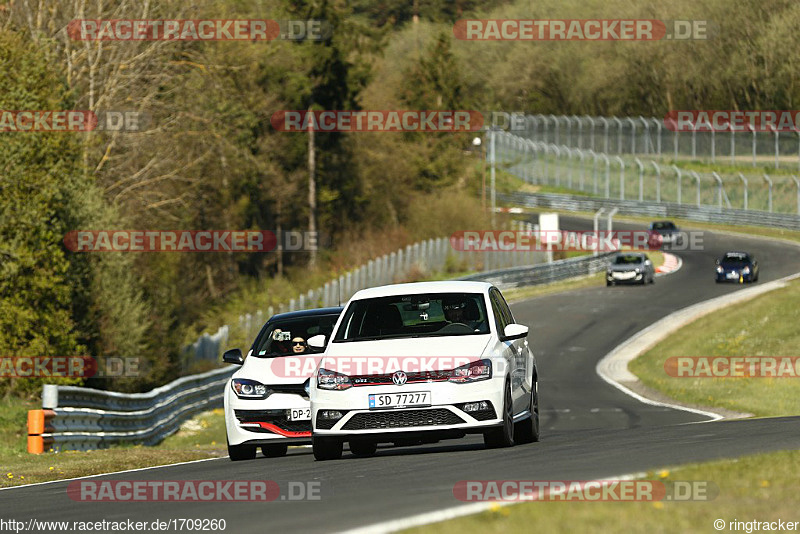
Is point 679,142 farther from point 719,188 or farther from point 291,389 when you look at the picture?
point 291,389

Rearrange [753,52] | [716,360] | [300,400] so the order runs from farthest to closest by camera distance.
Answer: [753,52] → [716,360] → [300,400]

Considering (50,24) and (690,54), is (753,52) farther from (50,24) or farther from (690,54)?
(50,24)

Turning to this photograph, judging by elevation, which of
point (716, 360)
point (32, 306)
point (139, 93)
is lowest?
point (716, 360)

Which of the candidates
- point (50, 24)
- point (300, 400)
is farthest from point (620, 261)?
point (300, 400)

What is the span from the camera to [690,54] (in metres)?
106

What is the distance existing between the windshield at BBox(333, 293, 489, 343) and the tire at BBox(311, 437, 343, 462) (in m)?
1.04

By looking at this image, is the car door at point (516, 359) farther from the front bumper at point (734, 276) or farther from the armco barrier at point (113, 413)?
the front bumper at point (734, 276)

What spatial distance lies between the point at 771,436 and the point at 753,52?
3420 inches

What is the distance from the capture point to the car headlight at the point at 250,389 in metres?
15.8

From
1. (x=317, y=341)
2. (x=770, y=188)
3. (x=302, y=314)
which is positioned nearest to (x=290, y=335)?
(x=302, y=314)

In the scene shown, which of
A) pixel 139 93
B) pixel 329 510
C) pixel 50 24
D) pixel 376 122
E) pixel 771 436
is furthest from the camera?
pixel 376 122

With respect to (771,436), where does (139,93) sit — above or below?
above

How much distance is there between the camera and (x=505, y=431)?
13.5 meters

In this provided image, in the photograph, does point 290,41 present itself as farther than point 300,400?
Yes
